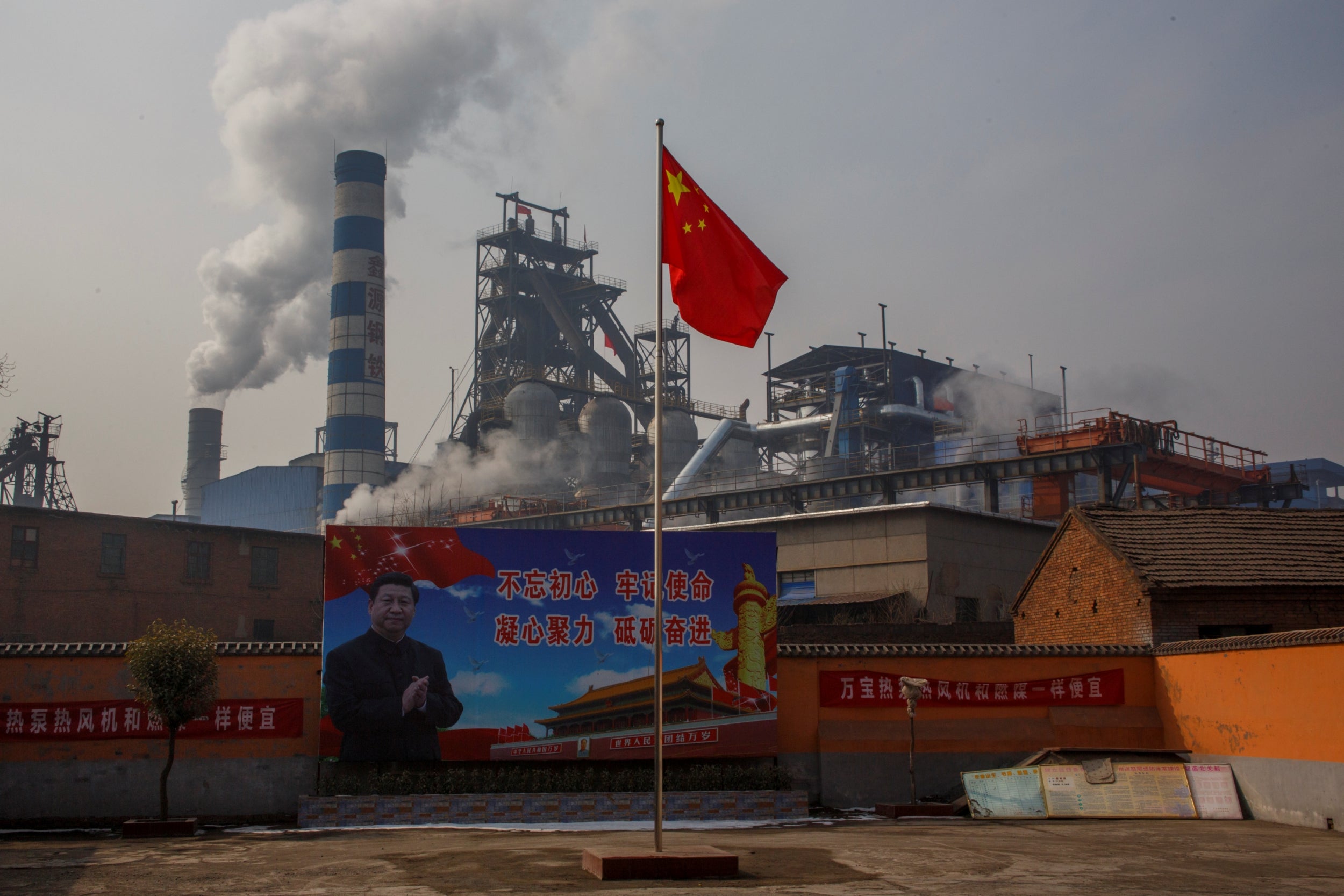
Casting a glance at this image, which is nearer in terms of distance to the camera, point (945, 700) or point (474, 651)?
point (474, 651)

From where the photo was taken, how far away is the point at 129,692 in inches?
683

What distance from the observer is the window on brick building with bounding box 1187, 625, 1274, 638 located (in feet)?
65.7

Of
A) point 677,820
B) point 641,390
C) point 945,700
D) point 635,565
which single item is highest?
point 641,390

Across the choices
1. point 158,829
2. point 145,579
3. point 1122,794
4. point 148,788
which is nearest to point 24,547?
point 145,579

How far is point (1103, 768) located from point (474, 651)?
10.0 metres

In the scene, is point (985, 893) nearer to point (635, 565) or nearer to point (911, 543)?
point (635, 565)

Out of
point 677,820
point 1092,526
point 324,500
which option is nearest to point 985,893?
point 677,820

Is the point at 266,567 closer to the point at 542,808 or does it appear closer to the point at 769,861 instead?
the point at 542,808

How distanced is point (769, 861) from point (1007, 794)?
21.4ft

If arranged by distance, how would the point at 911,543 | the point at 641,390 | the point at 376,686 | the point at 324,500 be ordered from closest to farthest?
the point at 376,686 → the point at 911,543 → the point at 324,500 → the point at 641,390

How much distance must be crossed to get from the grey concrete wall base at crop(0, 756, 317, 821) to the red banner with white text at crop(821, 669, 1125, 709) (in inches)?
339

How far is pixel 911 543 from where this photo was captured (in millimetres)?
38125

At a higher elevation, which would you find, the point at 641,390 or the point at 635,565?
the point at 641,390

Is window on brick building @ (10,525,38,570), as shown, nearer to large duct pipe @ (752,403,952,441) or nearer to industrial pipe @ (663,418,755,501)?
industrial pipe @ (663,418,755,501)
